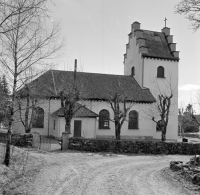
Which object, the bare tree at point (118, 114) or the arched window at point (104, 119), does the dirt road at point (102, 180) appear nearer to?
the bare tree at point (118, 114)

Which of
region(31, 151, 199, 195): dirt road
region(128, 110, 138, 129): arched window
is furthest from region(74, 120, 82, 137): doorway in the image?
region(31, 151, 199, 195): dirt road

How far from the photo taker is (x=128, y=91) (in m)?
31.2

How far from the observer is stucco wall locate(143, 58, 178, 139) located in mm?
32594

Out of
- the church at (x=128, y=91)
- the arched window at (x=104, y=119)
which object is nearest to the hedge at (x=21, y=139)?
the church at (x=128, y=91)

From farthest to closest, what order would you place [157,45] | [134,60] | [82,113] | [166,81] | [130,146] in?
[134,60]
[157,45]
[166,81]
[82,113]
[130,146]

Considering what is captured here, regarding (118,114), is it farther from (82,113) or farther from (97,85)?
(97,85)

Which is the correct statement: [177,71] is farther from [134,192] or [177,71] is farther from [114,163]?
[134,192]

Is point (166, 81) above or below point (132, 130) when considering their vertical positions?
above

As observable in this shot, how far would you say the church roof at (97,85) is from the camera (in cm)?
2796

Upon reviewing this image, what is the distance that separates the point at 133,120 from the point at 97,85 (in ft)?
21.4

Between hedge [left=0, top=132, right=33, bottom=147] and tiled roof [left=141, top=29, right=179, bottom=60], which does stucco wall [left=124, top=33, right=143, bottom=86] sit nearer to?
tiled roof [left=141, top=29, right=179, bottom=60]

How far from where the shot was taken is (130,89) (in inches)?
1246

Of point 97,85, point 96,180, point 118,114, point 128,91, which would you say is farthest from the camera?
point 128,91

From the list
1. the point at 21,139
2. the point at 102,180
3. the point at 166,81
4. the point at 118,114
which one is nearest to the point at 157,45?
the point at 166,81
